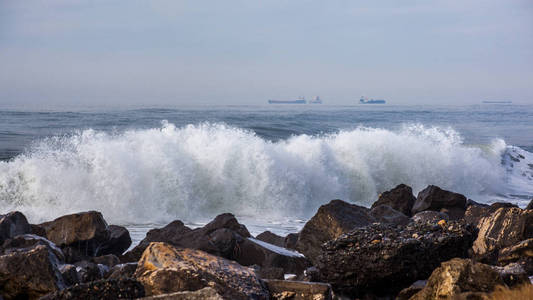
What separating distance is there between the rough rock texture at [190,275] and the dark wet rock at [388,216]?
3.73 meters

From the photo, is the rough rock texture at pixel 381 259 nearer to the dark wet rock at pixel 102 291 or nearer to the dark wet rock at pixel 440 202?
the dark wet rock at pixel 102 291

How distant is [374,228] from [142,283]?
86.8 inches

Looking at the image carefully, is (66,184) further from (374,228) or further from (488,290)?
(488,290)

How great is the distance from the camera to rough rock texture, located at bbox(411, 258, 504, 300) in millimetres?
3781

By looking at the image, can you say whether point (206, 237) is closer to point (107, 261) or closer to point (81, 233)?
point (107, 261)

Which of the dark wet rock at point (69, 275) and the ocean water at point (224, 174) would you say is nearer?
the dark wet rock at point (69, 275)

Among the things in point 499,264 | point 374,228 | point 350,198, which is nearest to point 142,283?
point 374,228

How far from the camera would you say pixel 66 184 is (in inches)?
503

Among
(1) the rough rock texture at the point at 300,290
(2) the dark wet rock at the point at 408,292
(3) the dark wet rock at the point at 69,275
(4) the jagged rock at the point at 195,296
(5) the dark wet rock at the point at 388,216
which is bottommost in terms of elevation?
(5) the dark wet rock at the point at 388,216

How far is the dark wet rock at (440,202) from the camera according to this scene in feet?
29.4

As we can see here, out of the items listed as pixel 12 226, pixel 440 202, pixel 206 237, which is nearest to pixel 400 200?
pixel 440 202

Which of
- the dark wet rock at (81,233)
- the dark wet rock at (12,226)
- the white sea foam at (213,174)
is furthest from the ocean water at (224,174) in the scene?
the dark wet rock at (12,226)

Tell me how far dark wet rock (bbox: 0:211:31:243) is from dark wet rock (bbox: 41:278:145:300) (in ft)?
12.3

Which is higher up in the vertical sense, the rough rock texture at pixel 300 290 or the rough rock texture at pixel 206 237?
the rough rock texture at pixel 300 290
